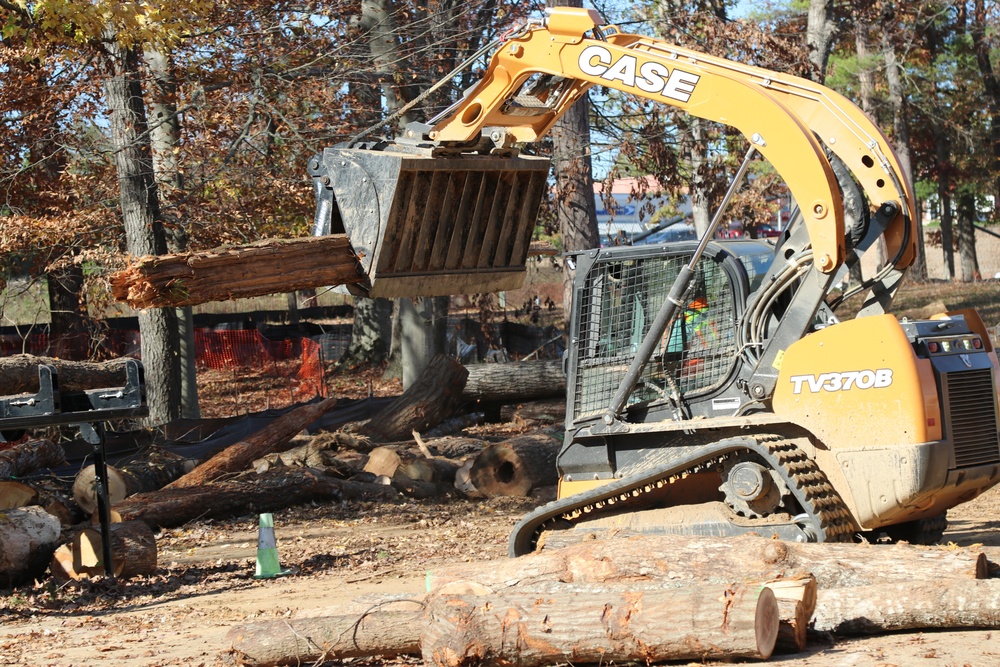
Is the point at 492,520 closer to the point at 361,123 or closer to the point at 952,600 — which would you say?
the point at 952,600

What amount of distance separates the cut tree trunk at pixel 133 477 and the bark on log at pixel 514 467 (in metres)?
3.26

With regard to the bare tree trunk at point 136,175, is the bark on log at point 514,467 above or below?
below

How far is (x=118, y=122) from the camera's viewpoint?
14.0 m

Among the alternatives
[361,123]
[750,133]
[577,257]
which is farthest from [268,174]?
[750,133]

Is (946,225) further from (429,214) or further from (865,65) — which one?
(429,214)

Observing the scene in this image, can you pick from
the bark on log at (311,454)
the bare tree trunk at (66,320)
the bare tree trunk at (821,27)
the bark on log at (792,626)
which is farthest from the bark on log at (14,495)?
the bare tree trunk at (821,27)

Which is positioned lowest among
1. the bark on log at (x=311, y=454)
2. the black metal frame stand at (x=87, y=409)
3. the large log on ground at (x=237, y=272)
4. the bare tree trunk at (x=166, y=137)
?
the bark on log at (x=311, y=454)

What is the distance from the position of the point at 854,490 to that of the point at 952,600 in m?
1.34

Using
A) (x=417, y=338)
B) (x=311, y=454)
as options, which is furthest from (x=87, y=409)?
(x=417, y=338)

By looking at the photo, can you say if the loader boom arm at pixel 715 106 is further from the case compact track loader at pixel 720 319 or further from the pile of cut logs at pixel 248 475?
the pile of cut logs at pixel 248 475

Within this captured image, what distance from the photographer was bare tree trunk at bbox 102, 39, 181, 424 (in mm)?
13789

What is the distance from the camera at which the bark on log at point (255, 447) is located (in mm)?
11836

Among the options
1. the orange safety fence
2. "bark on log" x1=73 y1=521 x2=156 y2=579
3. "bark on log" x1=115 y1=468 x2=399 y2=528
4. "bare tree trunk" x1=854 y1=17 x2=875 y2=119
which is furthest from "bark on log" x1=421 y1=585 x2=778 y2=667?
"bare tree trunk" x1=854 y1=17 x2=875 y2=119

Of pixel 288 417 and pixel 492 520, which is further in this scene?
pixel 288 417
